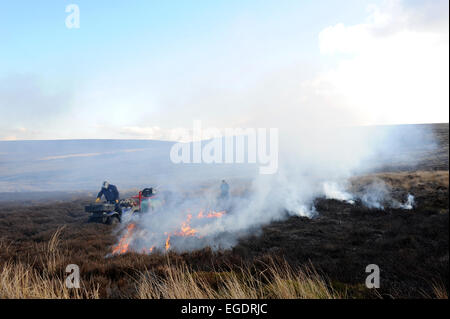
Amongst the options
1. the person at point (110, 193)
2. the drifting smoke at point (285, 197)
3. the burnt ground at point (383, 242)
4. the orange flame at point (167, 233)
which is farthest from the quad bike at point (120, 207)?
the burnt ground at point (383, 242)

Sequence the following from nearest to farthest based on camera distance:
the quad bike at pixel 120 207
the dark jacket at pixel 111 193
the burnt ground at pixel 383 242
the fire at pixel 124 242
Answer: the burnt ground at pixel 383 242 → the fire at pixel 124 242 → the dark jacket at pixel 111 193 → the quad bike at pixel 120 207

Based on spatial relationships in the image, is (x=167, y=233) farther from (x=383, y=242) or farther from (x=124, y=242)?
(x=383, y=242)

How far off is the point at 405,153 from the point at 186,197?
2637cm

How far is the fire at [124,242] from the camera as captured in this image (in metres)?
11.8

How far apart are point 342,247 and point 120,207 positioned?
15.8m

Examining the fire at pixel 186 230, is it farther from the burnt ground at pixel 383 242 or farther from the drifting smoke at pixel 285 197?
the burnt ground at pixel 383 242

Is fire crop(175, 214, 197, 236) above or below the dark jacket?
below

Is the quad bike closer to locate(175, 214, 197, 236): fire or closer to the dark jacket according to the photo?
the dark jacket

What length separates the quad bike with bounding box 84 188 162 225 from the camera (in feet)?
54.7

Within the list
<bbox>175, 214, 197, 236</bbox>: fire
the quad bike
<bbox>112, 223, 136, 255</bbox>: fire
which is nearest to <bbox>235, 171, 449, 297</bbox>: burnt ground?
<bbox>175, 214, 197, 236</bbox>: fire

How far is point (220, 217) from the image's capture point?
21.5 m

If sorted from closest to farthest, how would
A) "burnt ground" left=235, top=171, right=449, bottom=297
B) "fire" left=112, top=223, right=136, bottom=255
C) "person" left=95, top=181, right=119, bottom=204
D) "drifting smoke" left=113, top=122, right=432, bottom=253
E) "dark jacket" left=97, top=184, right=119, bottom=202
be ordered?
"burnt ground" left=235, top=171, right=449, bottom=297 < "drifting smoke" left=113, top=122, right=432, bottom=253 < "fire" left=112, top=223, right=136, bottom=255 < "person" left=95, top=181, right=119, bottom=204 < "dark jacket" left=97, top=184, right=119, bottom=202

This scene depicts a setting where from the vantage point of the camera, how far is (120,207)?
1836 centimetres
